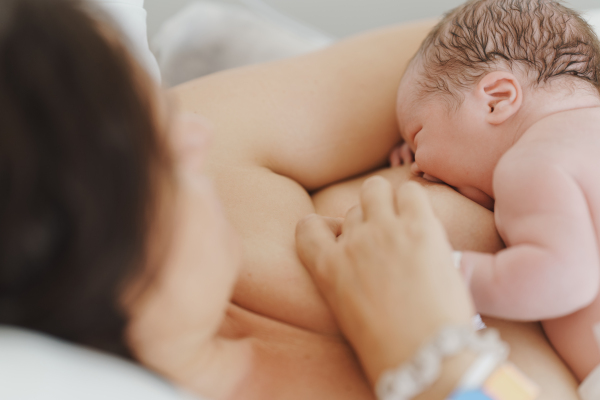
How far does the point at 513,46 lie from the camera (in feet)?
2.86

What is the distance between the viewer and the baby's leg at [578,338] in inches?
27.6

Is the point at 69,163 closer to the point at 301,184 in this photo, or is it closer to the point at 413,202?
the point at 413,202

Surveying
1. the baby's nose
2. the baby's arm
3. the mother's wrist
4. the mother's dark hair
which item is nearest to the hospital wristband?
the mother's wrist

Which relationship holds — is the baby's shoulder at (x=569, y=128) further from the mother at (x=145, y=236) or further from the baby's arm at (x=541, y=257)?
the mother at (x=145, y=236)

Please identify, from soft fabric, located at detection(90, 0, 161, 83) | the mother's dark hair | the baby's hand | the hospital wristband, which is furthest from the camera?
the baby's hand

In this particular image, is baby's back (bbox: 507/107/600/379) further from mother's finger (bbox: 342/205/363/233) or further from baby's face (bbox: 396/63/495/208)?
mother's finger (bbox: 342/205/363/233)

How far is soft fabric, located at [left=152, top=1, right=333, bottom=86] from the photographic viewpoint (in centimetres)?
157

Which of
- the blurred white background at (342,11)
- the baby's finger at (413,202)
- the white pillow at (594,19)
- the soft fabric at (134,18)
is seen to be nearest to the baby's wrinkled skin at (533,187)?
the baby's finger at (413,202)

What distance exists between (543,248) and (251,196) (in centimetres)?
52

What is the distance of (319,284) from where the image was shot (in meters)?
0.73

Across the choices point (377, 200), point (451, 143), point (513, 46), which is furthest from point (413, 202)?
point (513, 46)

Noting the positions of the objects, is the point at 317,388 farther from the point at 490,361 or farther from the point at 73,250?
the point at 73,250

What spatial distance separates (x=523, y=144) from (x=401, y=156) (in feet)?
1.26

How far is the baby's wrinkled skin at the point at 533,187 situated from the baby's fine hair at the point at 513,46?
29 millimetres
